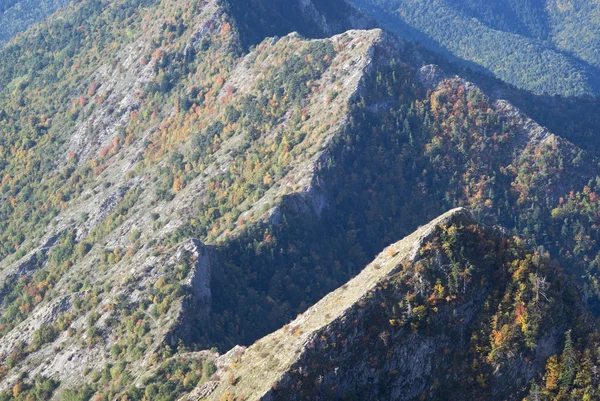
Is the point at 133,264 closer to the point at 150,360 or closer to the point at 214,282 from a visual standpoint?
the point at 214,282

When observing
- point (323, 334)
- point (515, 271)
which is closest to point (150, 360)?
point (323, 334)

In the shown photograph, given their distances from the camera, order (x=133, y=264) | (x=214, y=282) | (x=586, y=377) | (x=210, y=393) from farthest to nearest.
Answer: (x=133, y=264)
(x=214, y=282)
(x=210, y=393)
(x=586, y=377)

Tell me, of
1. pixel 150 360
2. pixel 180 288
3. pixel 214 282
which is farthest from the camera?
pixel 214 282

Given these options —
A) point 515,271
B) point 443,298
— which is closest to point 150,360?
point 443,298

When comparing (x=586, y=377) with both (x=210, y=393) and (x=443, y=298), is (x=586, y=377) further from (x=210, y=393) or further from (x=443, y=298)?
(x=210, y=393)

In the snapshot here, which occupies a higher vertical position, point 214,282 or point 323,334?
point 323,334

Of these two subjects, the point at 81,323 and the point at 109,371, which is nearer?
the point at 109,371
